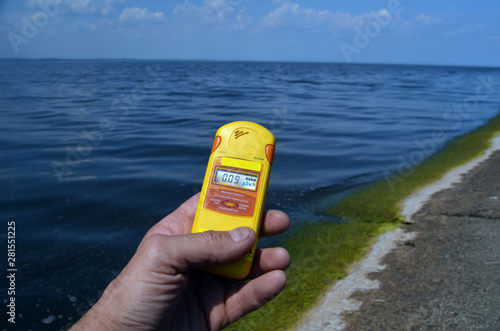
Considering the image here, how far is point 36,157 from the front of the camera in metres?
7.81

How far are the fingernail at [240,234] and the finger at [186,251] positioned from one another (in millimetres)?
29

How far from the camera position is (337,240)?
4438 mm

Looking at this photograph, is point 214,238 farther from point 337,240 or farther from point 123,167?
point 123,167

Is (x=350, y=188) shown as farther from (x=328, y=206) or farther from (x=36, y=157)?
(x=36, y=157)

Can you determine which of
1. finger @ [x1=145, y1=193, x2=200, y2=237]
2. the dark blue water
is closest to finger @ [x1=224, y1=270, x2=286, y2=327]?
finger @ [x1=145, y1=193, x2=200, y2=237]

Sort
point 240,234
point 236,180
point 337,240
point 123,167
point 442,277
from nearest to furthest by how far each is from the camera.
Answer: point 240,234 → point 236,180 → point 442,277 → point 337,240 → point 123,167

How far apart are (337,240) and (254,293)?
97.0 inches

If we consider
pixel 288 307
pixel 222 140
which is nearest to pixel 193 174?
pixel 288 307

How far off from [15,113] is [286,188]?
1072cm

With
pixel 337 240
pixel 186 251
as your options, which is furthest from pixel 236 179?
pixel 337 240

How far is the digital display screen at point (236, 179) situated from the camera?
236 centimetres

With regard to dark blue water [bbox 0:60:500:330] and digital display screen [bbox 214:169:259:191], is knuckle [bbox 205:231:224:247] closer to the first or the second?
digital display screen [bbox 214:169:259:191]

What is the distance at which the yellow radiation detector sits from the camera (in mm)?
2287

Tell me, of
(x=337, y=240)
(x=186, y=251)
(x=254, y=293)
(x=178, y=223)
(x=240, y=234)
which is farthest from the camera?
(x=337, y=240)
